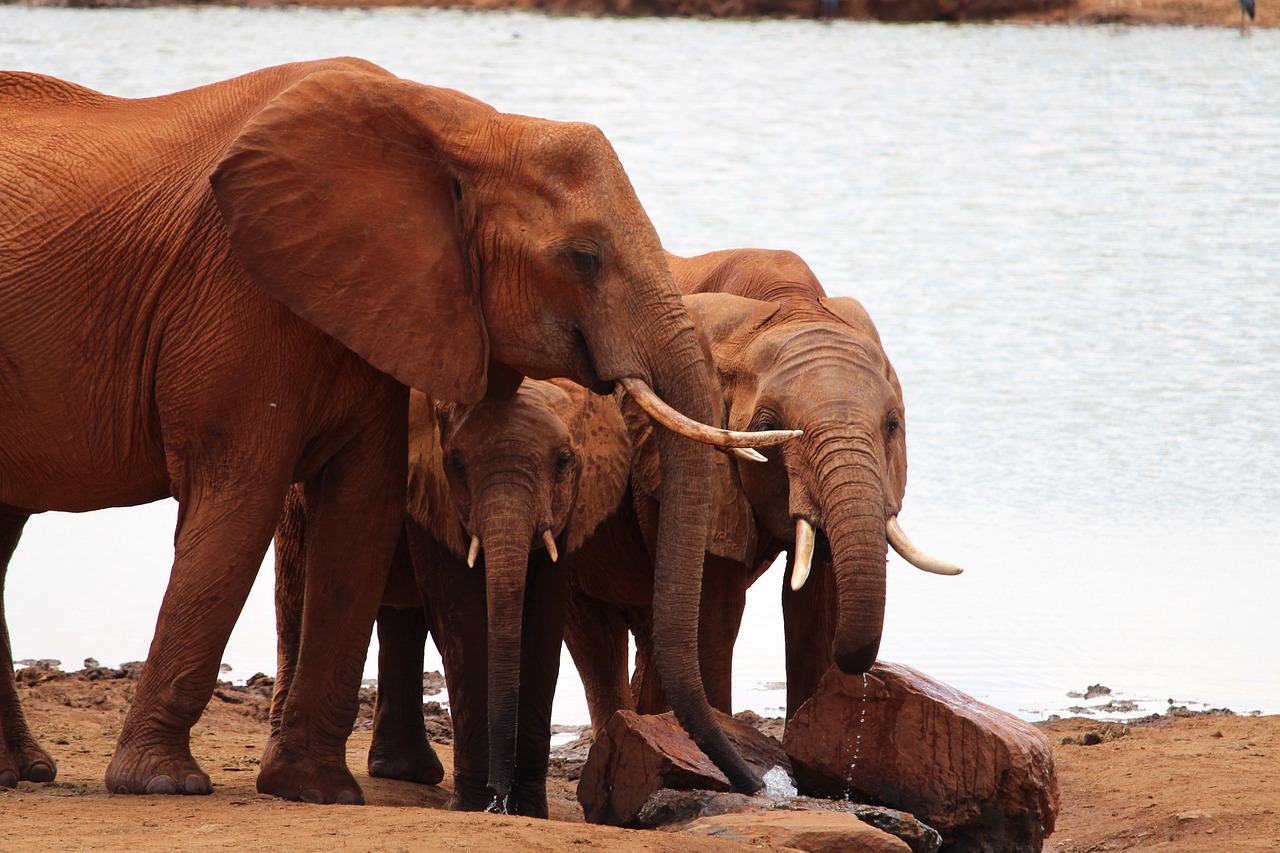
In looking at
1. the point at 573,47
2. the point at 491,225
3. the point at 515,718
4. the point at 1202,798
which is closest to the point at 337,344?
the point at 491,225

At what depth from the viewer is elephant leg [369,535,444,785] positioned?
310 inches

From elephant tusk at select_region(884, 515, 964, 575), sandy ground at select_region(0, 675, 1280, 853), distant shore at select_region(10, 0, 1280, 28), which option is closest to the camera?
sandy ground at select_region(0, 675, 1280, 853)

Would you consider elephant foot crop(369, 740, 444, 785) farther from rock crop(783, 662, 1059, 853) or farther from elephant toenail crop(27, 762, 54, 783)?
rock crop(783, 662, 1059, 853)

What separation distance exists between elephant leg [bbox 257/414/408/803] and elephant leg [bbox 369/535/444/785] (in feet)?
3.32

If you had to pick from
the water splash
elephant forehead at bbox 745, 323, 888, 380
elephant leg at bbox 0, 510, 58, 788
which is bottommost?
elephant leg at bbox 0, 510, 58, 788

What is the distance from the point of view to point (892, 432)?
682 cm

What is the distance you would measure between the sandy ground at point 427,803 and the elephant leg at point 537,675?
392 mm

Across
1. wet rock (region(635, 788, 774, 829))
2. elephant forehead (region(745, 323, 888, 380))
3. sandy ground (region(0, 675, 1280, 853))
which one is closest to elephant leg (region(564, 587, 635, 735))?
sandy ground (region(0, 675, 1280, 853))

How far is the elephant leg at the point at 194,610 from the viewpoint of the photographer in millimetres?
6320

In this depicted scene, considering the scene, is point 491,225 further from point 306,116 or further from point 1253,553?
point 1253,553

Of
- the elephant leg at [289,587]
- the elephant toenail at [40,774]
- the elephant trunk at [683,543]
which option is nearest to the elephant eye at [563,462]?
the elephant trunk at [683,543]

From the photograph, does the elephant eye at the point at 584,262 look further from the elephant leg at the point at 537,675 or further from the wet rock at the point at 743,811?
the wet rock at the point at 743,811

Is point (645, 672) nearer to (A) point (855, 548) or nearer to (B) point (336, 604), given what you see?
(B) point (336, 604)

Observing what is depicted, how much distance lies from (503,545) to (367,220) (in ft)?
3.47
